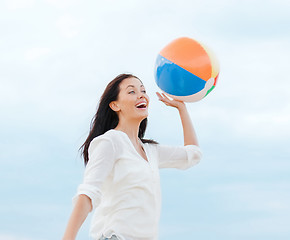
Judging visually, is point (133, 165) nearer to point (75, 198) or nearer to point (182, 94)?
point (75, 198)

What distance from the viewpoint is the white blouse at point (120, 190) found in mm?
3273

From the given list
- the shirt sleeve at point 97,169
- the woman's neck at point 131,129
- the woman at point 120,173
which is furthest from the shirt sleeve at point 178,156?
the shirt sleeve at point 97,169

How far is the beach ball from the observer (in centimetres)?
409

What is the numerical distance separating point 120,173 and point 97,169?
0.58 feet

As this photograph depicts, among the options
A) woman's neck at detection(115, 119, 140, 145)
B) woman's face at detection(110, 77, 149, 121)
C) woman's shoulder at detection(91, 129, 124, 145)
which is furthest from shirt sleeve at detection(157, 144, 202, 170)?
woman's shoulder at detection(91, 129, 124, 145)

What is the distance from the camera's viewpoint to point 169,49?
4223 millimetres

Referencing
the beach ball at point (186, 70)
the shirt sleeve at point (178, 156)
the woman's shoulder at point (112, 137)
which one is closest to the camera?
the woman's shoulder at point (112, 137)

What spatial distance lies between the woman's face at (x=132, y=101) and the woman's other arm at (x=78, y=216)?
820 mm

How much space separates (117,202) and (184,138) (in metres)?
1.10

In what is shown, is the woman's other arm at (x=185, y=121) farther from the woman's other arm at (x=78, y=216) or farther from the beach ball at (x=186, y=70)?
the woman's other arm at (x=78, y=216)

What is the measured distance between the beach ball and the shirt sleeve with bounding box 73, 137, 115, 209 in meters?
0.95

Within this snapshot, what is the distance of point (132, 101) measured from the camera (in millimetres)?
3711

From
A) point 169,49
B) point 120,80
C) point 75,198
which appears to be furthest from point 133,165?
point 169,49

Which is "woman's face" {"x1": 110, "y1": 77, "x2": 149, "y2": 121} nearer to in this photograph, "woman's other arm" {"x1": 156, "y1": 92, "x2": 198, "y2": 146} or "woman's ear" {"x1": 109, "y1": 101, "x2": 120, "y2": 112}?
"woman's ear" {"x1": 109, "y1": 101, "x2": 120, "y2": 112}
